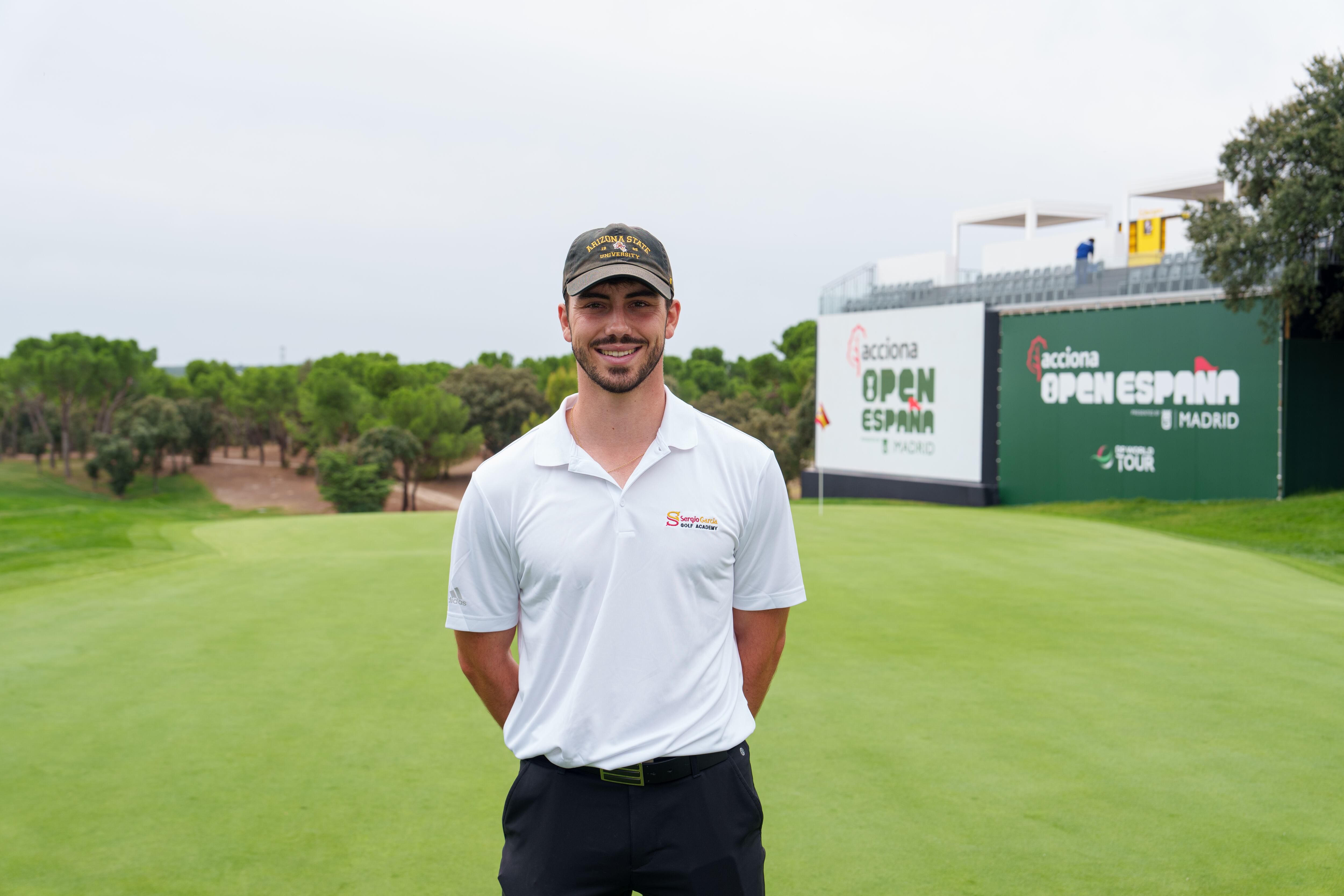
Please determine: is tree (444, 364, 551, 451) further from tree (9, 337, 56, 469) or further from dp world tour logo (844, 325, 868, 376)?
dp world tour logo (844, 325, 868, 376)

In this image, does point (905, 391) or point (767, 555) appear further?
point (905, 391)

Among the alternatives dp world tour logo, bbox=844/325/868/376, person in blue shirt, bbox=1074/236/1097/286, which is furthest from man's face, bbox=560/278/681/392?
dp world tour logo, bbox=844/325/868/376

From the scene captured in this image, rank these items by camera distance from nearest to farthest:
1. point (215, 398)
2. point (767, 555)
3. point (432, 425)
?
point (767, 555), point (432, 425), point (215, 398)

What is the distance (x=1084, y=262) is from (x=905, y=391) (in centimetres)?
649

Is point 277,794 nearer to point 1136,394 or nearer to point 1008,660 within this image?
point 1008,660

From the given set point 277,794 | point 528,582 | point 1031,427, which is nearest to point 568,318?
point 528,582

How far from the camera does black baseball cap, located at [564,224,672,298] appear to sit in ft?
7.79

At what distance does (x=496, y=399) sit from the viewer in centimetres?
6788

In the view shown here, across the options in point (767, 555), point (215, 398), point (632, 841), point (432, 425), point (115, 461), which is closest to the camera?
point (632, 841)

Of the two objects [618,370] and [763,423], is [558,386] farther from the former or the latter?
[618,370]

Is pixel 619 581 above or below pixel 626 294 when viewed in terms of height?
below

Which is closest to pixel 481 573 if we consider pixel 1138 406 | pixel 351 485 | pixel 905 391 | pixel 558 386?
pixel 1138 406

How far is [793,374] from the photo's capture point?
73312 millimetres

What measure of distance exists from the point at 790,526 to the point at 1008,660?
5183 mm
